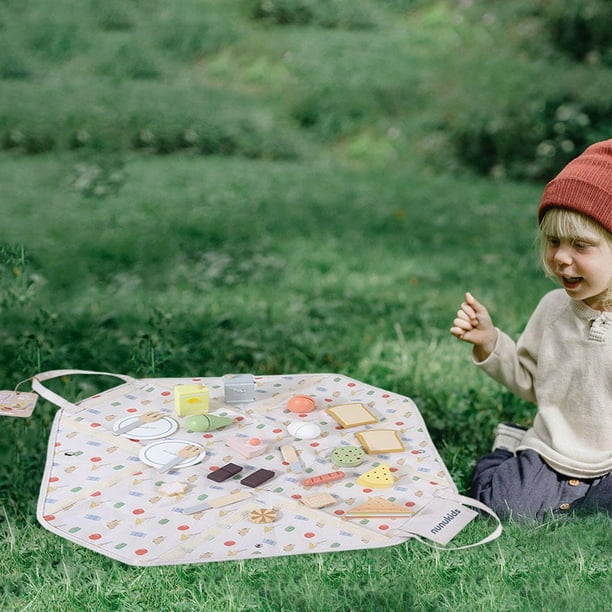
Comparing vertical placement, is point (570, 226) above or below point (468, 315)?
above

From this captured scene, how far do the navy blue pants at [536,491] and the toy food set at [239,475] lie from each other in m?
0.11

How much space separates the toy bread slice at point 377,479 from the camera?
7.62 ft

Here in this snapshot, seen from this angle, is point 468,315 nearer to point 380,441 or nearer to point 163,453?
point 380,441

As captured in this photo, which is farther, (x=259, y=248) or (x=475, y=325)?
(x=259, y=248)

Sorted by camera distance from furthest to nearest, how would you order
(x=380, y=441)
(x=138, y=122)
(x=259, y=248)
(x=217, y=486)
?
(x=138, y=122)
(x=259, y=248)
(x=380, y=441)
(x=217, y=486)

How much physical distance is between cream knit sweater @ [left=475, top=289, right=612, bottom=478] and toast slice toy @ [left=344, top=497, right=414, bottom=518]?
58cm

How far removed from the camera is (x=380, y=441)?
8.32 ft

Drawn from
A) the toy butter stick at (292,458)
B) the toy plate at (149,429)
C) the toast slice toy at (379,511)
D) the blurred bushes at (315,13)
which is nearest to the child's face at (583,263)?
the toast slice toy at (379,511)

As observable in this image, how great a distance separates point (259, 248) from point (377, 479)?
3.27 m

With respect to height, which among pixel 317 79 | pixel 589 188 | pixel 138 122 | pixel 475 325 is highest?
pixel 589 188

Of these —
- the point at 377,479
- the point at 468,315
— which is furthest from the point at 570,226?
the point at 377,479

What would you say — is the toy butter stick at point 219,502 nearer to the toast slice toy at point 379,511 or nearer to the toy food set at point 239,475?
the toy food set at point 239,475

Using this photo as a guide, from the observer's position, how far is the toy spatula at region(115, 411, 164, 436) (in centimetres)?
258

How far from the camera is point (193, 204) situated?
636 cm
